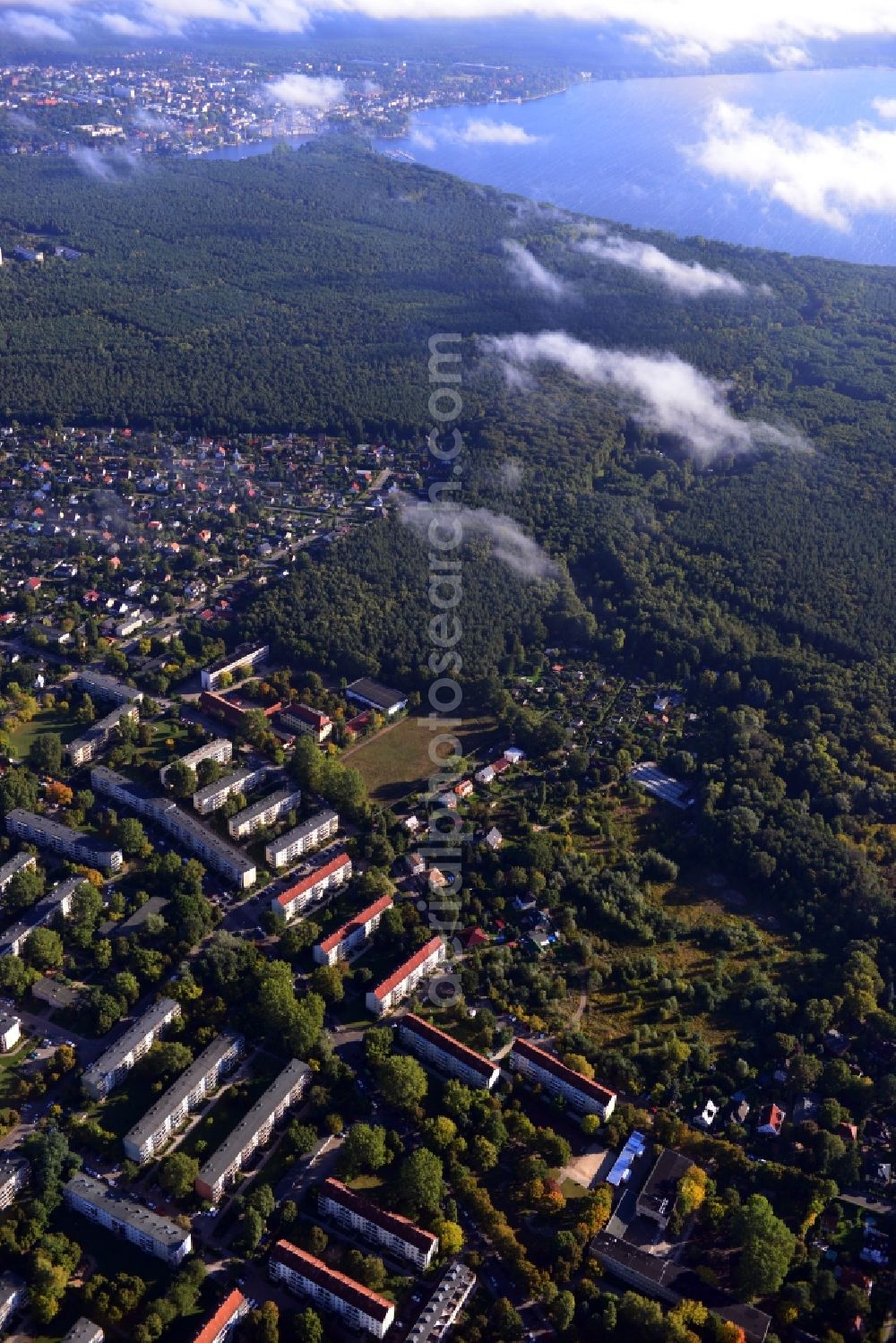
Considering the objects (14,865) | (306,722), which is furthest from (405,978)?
(306,722)

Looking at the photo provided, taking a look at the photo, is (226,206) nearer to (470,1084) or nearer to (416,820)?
(416,820)

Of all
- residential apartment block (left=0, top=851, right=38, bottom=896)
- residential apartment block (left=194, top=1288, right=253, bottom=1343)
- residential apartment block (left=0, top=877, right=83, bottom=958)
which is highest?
residential apartment block (left=0, top=851, right=38, bottom=896)

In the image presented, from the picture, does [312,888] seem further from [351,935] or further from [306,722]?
[306,722]

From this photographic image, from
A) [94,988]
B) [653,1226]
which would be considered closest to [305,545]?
[94,988]

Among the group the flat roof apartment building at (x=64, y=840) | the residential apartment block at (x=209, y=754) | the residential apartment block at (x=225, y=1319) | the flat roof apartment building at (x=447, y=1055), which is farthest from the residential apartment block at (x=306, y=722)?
the residential apartment block at (x=225, y=1319)

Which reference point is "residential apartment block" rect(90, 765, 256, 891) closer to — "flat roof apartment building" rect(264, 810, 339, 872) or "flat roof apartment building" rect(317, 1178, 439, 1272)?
"flat roof apartment building" rect(264, 810, 339, 872)

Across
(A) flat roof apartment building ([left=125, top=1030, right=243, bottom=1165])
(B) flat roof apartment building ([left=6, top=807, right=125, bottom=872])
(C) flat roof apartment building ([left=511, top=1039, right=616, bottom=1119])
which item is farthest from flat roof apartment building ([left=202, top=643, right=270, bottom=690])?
(C) flat roof apartment building ([left=511, top=1039, right=616, bottom=1119])

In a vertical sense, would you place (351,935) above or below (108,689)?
below

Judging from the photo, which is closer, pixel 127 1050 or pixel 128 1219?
pixel 128 1219
